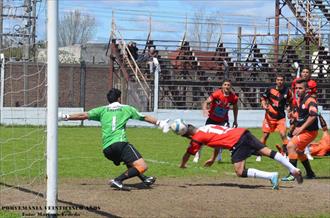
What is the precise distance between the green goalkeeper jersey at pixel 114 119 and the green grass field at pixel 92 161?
1079mm

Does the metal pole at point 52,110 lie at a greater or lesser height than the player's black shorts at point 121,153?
greater

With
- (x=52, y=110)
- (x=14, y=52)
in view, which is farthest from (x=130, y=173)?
(x=52, y=110)

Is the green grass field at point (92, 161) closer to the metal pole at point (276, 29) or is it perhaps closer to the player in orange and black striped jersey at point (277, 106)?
the player in orange and black striped jersey at point (277, 106)

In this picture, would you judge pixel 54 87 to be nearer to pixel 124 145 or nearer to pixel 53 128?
pixel 53 128

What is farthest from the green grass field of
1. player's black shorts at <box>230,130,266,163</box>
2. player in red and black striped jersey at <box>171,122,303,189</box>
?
player's black shorts at <box>230,130,266,163</box>

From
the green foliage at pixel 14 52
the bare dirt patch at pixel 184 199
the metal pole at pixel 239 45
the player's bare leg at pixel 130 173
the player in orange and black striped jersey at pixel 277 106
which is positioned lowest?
the bare dirt patch at pixel 184 199

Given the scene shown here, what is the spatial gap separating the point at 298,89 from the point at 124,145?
380cm

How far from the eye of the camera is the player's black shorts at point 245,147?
11.3 metres

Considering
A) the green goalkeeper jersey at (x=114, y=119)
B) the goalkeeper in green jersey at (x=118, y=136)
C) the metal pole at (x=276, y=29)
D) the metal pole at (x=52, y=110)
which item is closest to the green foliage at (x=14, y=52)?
the goalkeeper in green jersey at (x=118, y=136)

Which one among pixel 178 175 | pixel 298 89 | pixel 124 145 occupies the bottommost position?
pixel 178 175

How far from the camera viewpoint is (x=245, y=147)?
11320 millimetres

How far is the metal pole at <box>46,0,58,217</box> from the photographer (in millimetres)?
7895

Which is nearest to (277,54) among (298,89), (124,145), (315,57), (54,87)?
(315,57)

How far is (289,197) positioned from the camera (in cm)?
1084
